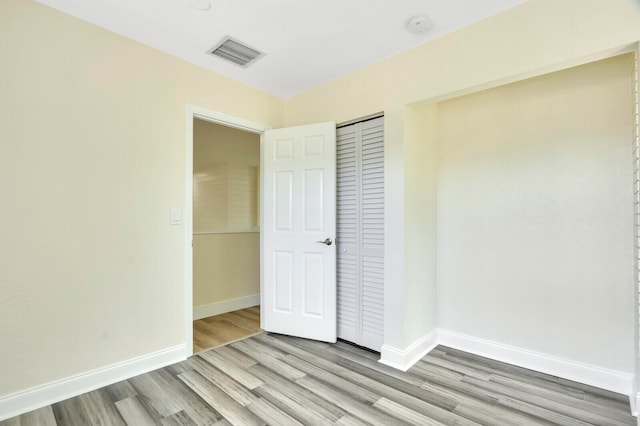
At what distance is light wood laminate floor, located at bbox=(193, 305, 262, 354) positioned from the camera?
2918mm

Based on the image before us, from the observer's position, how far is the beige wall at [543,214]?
2062mm

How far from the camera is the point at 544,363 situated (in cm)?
230

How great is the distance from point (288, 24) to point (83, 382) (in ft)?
9.20

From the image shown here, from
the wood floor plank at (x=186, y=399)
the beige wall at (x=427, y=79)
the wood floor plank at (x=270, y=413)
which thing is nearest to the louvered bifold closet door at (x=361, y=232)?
the beige wall at (x=427, y=79)

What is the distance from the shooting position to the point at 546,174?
7.62 feet

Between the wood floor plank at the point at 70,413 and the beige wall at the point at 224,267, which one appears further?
the beige wall at the point at 224,267

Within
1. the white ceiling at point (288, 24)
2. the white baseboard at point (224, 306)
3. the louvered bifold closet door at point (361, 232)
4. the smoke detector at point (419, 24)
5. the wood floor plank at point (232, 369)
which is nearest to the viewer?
the white ceiling at point (288, 24)

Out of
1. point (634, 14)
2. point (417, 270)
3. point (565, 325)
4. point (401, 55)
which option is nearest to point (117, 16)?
point (401, 55)

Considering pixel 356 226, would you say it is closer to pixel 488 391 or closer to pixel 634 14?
pixel 488 391

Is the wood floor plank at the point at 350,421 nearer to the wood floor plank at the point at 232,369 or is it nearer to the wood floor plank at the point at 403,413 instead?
the wood floor plank at the point at 403,413

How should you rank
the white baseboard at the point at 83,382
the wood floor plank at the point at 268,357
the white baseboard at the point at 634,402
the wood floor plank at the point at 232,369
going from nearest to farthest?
the white baseboard at the point at 634,402, the white baseboard at the point at 83,382, the wood floor plank at the point at 232,369, the wood floor plank at the point at 268,357

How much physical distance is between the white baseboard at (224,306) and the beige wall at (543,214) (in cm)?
244

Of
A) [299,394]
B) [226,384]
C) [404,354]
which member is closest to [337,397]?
[299,394]

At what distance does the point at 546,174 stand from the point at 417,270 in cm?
120
